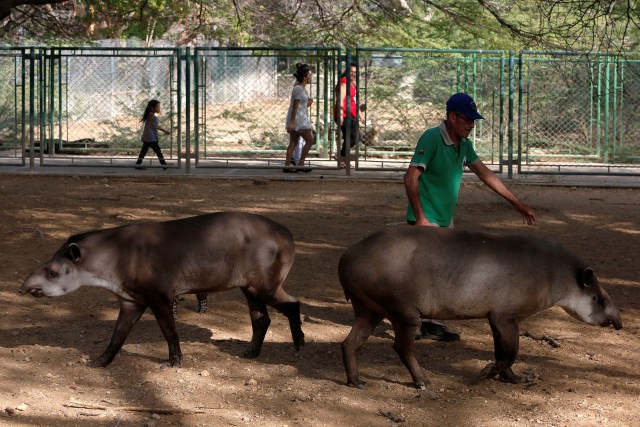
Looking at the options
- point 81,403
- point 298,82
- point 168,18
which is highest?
point 168,18

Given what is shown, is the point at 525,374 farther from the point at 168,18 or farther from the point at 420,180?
the point at 168,18

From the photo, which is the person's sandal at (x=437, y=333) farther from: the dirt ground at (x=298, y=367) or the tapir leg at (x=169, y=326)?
the tapir leg at (x=169, y=326)

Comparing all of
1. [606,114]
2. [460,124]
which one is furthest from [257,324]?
[606,114]

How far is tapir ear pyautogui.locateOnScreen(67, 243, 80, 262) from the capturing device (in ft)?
22.8

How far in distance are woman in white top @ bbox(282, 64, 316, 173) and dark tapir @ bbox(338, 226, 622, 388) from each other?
35.7 ft

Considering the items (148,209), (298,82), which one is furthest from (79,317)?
(298,82)

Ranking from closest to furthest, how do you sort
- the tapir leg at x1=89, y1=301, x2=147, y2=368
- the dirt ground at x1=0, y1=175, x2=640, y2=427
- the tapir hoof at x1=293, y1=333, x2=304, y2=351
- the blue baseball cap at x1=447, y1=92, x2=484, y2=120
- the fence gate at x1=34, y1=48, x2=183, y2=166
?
the dirt ground at x1=0, y1=175, x2=640, y2=427, the tapir leg at x1=89, y1=301, x2=147, y2=368, the blue baseball cap at x1=447, y1=92, x2=484, y2=120, the tapir hoof at x1=293, y1=333, x2=304, y2=351, the fence gate at x1=34, y1=48, x2=183, y2=166

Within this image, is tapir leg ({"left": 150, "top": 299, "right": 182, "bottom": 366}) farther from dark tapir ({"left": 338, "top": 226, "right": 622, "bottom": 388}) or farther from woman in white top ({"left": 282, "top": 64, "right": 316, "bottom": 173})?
woman in white top ({"left": 282, "top": 64, "right": 316, "bottom": 173})

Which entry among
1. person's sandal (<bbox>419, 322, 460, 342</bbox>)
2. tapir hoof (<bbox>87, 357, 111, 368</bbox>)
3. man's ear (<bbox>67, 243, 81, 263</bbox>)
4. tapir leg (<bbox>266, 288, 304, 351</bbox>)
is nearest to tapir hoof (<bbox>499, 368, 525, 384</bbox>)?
person's sandal (<bbox>419, 322, 460, 342</bbox>)

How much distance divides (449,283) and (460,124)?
4.36 ft

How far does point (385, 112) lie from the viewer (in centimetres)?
1983

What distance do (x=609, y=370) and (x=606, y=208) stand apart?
310 inches

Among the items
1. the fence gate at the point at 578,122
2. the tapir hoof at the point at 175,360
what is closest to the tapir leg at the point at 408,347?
the tapir hoof at the point at 175,360

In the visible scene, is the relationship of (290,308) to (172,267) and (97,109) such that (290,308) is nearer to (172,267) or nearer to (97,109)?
(172,267)
